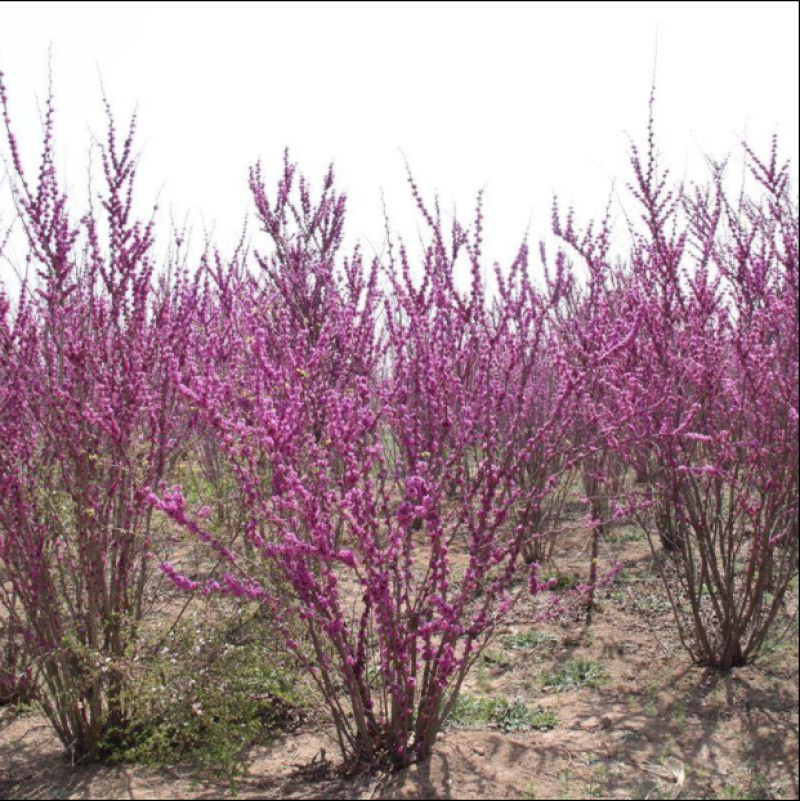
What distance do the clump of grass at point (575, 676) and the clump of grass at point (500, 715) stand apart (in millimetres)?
308

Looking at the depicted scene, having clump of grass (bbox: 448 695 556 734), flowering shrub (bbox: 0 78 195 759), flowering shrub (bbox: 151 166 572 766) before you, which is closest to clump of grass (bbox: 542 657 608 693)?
clump of grass (bbox: 448 695 556 734)

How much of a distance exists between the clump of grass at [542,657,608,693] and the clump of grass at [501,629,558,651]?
36 centimetres

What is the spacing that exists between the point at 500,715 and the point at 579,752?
0.60 metres

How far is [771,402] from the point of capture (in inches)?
137

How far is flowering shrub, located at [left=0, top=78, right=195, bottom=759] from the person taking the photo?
3.55 m

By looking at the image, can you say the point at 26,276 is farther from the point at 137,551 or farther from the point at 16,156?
the point at 137,551

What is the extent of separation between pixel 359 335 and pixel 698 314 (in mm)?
1830

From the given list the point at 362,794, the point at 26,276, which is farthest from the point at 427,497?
the point at 26,276

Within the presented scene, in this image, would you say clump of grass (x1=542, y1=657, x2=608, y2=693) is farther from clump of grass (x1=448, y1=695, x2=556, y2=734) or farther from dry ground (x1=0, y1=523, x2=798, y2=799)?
clump of grass (x1=448, y1=695, x2=556, y2=734)

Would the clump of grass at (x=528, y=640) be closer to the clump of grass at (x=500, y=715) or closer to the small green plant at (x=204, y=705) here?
the clump of grass at (x=500, y=715)

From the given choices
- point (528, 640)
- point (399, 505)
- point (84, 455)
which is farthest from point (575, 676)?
point (84, 455)

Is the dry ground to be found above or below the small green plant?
below

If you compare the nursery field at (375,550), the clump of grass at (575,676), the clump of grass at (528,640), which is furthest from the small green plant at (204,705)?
the clump of grass at (528,640)

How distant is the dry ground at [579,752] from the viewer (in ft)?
9.77
